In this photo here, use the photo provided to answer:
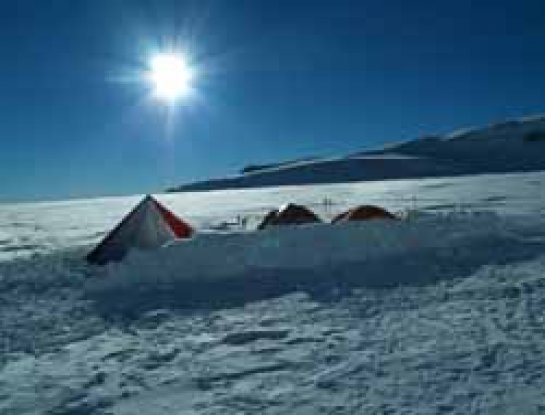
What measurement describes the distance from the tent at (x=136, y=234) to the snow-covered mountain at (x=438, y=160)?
5806 cm

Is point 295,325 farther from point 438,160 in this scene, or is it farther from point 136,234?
point 438,160

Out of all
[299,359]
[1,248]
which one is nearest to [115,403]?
[299,359]

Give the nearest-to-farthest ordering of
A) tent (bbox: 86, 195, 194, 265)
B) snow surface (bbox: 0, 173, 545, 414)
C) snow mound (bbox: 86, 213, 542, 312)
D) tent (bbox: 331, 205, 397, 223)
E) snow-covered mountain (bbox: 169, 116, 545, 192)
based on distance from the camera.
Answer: snow surface (bbox: 0, 173, 545, 414), snow mound (bbox: 86, 213, 542, 312), tent (bbox: 86, 195, 194, 265), tent (bbox: 331, 205, 397, 223), snow-covered mountain (bbox: 169, 116, 545, 192)

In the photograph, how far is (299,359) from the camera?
484 cm

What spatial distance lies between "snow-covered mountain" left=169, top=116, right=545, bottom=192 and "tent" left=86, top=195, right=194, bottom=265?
190 ft

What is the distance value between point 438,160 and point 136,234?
238 ft

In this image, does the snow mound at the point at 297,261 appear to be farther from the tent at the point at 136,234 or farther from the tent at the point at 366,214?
the tent at the point at 136,234

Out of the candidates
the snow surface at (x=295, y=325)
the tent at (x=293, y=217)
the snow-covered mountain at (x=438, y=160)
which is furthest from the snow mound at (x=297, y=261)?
the snow-covered mountain at (x=438, y=160)

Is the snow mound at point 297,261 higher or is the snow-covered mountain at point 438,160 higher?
the snow-covered mountain at point 438,160

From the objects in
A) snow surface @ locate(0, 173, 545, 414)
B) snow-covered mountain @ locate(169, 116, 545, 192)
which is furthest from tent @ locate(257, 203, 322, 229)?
snow-covered mountain @ locate(169, 116, 545, 192)

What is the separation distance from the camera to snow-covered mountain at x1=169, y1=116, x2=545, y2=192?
7288 cm

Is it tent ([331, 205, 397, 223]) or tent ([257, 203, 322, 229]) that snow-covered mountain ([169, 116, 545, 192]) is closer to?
tent ([257, 203, 322, 229])

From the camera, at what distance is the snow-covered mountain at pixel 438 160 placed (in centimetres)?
7288

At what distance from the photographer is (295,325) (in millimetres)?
5918
